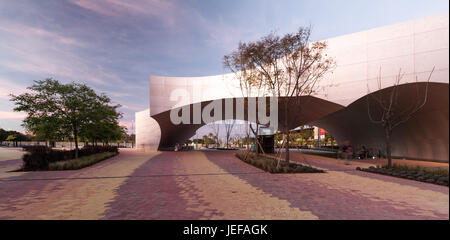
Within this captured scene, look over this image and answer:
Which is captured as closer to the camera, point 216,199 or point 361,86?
point 216,199

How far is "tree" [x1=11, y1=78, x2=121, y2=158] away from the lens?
14945 millimetres

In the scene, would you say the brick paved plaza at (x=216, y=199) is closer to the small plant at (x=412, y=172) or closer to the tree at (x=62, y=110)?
the small plant at (x=412, y=172)

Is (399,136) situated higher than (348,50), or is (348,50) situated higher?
(348,50)

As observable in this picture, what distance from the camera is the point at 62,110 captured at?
16219 millimetres

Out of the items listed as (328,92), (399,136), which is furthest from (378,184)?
(399,136)

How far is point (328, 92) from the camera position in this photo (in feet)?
65.2

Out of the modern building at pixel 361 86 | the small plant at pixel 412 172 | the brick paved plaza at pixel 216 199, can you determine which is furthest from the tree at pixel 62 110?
the small plant at pixel 412 172

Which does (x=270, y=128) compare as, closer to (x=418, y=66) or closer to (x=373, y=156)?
(x=373, y=156)

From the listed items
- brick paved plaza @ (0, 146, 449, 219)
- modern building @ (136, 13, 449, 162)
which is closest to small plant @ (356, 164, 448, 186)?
brick paved plaza @ (0, 146, 449, 219)

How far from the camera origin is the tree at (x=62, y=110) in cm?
1495

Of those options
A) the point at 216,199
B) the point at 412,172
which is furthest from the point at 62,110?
the point at 412,172

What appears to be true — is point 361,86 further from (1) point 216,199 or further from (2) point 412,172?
(1) point 216,199

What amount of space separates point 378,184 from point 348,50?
12.4 metres

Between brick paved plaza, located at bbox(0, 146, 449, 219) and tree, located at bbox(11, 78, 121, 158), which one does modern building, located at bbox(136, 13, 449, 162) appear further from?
tree, located at bbox(11, 78, 121, 158)
